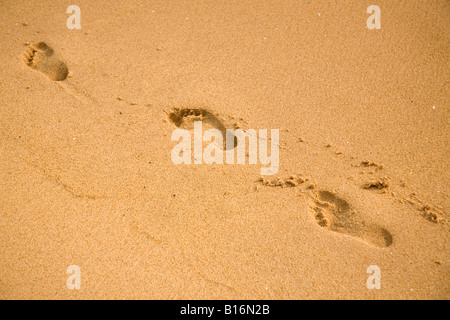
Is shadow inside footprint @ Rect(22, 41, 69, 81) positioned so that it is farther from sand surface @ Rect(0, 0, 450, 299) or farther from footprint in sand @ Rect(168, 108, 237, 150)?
footprint in sand @ Rect(168, 108, 237, 150)

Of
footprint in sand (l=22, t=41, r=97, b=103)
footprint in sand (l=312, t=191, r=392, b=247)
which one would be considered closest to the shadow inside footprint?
footprint in sand (l=22, t=41, r=97, b=103)

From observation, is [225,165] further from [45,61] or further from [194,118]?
[45,61]

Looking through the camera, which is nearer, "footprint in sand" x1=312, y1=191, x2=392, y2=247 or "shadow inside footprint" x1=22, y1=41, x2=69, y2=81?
"footprint in sand" x1=312, y1=191, x2=392, y2=247

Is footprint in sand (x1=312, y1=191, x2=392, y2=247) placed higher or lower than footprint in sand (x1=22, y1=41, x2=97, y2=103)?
lower
